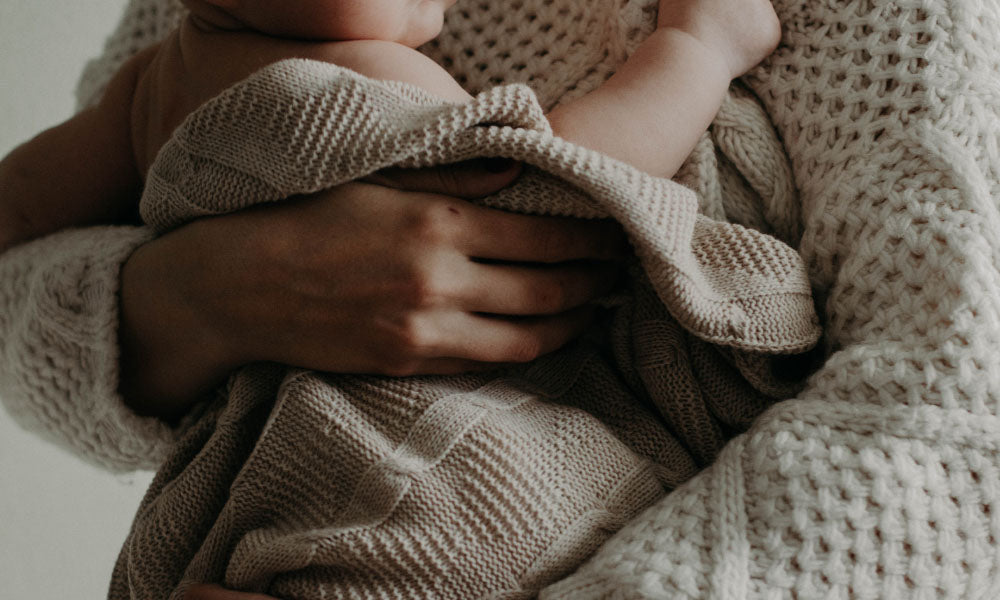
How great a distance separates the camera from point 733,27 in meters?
0.71

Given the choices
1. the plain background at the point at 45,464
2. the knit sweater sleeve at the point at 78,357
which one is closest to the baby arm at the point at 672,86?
the knit sweater sleeve at the point at 78,357

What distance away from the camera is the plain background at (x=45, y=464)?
1.61 metres

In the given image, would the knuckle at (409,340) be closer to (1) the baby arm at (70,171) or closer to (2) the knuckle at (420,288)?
(2) the knuckle at (420,288)

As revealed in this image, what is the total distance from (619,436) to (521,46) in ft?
1.47

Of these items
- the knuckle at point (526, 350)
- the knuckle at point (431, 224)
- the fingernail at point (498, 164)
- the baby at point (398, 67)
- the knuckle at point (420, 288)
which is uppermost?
the baby at point (398, 67)

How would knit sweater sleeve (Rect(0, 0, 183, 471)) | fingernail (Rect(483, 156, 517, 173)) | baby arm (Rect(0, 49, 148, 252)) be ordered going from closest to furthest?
fingernail (Rect(483, 156, 517, 173))
knit sweater sleeve (Rect(0, 0, 183, 471))
baby arm (Rect(0, 49, 148, 252))

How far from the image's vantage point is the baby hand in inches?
27.7

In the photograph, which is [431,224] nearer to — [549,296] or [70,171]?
[549,296]

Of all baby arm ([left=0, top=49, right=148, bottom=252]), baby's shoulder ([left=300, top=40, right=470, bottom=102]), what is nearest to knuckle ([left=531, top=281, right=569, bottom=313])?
baby's shoulder ([left=300, top=40, right=470, bottom=102])

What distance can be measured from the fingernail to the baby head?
0.21m

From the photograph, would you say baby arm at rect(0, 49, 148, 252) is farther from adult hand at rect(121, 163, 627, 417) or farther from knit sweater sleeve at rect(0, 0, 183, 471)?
adult hand at rect(121, 163, 627, 417)

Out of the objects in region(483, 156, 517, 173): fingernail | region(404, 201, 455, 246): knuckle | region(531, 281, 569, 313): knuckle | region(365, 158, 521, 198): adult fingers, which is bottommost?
region(531, 281, 569, 313): knuckle

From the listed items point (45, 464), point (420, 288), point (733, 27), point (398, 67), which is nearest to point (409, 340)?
point (420, 288)

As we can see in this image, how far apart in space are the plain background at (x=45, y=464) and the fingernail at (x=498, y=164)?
1.41m
